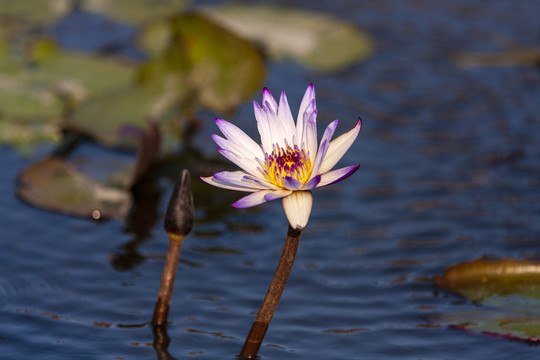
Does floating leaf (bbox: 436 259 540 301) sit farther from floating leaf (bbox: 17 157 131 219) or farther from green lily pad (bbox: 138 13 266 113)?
green lily pad (bbox: 138 13 266 113)

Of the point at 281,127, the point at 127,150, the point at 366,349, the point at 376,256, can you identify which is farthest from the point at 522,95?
the point at 281,127

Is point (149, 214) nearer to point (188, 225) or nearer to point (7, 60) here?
point (188, 225)

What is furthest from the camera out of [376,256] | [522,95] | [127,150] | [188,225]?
[522,95]

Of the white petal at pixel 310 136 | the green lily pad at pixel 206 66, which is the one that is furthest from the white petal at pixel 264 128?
the green lily pad at pixel 206 66

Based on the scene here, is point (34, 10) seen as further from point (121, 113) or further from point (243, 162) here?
point (243, 162)

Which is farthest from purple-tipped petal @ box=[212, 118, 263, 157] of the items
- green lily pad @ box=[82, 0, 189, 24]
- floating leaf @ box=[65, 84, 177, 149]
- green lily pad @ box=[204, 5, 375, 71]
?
green lily pad @ box=[82, 0, 189, 24]
